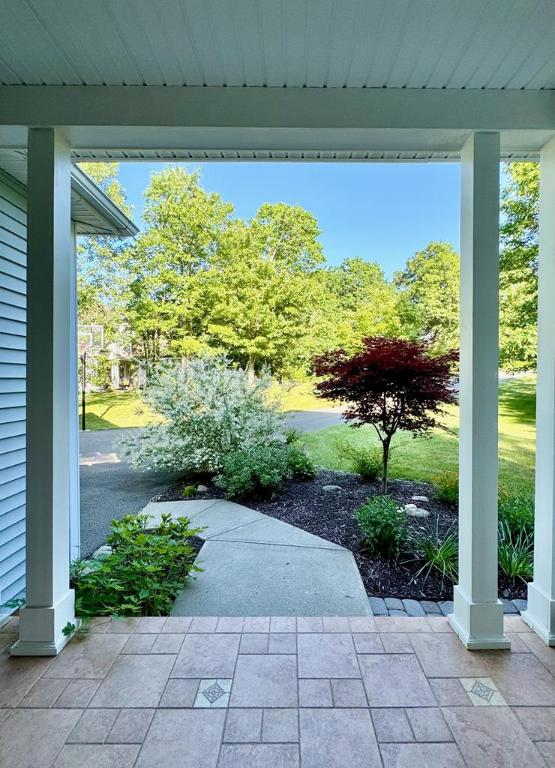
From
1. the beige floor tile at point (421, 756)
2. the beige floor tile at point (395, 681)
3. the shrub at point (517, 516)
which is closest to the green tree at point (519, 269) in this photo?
the shrub at point (517, 516)

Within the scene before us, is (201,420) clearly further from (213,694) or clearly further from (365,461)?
(213,694)

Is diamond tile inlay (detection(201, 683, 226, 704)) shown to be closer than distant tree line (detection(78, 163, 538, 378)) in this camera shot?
Yes

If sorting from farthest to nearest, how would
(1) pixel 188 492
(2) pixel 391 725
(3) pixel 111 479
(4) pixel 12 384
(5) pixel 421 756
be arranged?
1. (3) pixel 111 479
2. (1) pixel 188 492
3. (4) pixel 12 384
4. (2) pixel 391 725
5. (5) pixel 421 756

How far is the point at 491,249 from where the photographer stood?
2.01 metres

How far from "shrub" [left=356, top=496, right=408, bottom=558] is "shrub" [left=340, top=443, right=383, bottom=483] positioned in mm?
1234

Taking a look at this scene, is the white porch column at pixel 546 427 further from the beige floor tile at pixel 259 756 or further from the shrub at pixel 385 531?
the beige floor tile at pixel 259 756

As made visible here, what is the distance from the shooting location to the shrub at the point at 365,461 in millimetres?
4430

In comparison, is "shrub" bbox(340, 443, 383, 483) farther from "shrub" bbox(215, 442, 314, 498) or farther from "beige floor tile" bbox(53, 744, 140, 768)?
"beige floor tile" bbox(53, 744, 140, 768)

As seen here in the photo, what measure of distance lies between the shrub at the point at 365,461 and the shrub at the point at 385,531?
1.23m

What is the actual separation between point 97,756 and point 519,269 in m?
4.52

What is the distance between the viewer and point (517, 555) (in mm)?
2842

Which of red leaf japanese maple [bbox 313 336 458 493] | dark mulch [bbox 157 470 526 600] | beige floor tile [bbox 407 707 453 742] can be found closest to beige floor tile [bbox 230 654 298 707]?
beige floor tile [bbox 407 707 453 742]

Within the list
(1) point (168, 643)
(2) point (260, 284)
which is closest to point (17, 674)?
(1) point (168, 643)

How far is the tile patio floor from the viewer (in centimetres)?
141
